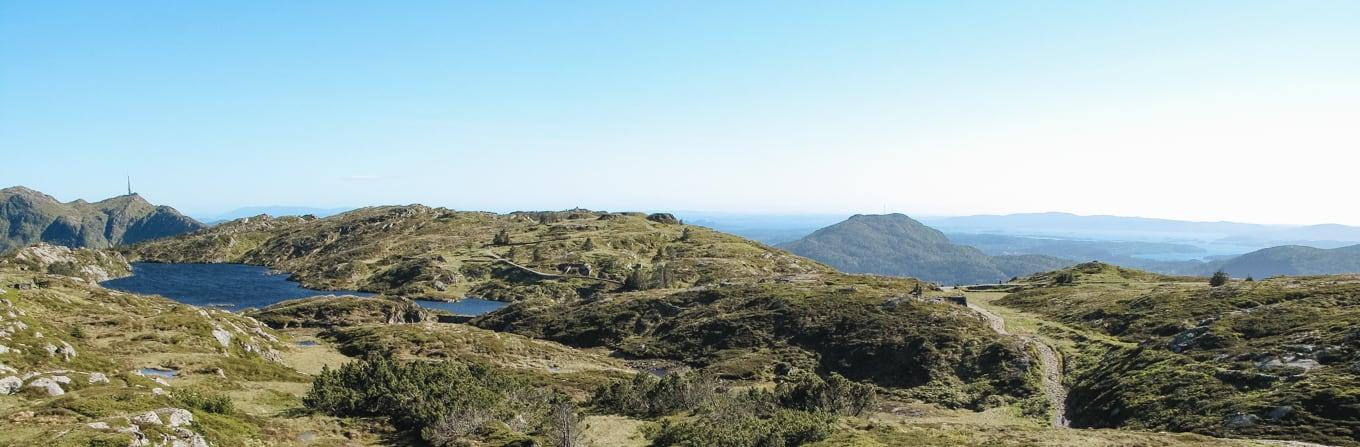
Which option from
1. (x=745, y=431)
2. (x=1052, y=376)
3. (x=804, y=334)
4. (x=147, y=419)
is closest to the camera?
(x=147, y=419)

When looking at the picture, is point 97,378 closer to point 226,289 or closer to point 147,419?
point 147,419

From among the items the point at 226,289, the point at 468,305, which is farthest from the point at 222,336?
the point at 226,289

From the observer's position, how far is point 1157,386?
2019 inches

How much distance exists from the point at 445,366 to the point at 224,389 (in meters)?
14.4

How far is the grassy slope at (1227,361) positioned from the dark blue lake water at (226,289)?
4714 inches

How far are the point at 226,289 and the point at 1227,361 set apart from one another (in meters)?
205

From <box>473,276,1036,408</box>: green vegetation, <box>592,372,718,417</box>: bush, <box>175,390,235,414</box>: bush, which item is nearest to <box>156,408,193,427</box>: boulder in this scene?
<box>175,390,235,414</box>: bush

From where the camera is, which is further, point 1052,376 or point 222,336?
point 1052,376

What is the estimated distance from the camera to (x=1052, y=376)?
6469 cm

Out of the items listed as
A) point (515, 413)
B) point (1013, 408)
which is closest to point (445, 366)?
point (515, 413)

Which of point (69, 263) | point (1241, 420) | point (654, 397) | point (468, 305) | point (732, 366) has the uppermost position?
point (1241, 420)

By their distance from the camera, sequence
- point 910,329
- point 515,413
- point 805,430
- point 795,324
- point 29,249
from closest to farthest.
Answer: point 805,430 < point 515,413 < point 910,329 < point 795,324 < point 29,249

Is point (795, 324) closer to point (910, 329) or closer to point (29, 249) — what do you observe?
point (910, 329)

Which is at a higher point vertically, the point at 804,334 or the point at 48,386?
the point at 48,386
